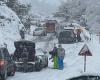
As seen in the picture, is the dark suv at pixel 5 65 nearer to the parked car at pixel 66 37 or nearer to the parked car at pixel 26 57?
the parked car at pixel 26 57

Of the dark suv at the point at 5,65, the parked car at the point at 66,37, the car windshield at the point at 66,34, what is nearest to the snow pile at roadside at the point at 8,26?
the parked car at the point at 66,37

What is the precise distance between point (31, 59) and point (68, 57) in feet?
39.7

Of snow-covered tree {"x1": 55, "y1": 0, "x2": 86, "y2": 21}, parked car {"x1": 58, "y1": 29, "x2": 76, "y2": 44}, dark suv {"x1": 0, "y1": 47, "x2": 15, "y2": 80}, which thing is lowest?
dark suv {"x1": 0, "y1": 47, "x2": 15, "y2": 80}

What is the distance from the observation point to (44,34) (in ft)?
228

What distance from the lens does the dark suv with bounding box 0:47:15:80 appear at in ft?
79.1

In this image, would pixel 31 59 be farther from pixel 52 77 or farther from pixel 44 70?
pixel 52 77

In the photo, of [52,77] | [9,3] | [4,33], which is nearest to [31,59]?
[52,77]


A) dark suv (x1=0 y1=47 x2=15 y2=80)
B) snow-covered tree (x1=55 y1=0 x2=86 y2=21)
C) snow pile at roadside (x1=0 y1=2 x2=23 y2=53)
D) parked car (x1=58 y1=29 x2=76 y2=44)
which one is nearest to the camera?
dark suv (x1=0 y1=47 x2=15 y2=80)

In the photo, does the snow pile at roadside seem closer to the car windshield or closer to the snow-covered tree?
the car windshield

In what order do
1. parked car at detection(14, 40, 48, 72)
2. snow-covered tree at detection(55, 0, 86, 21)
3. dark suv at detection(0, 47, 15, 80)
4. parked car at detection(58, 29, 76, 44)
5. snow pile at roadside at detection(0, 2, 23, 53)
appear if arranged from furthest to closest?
snow-covered tree at detection(55, 0, 86, 21) → parked car at detection(58, 29, 76, 44) → snow pile at roadside at detection(0, 2, 23, 53) → parked car at detection(14, 40, 48, 72) → dark suv at detection(0, 47, 15, 80)

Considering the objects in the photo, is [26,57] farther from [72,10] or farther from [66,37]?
[72,10]

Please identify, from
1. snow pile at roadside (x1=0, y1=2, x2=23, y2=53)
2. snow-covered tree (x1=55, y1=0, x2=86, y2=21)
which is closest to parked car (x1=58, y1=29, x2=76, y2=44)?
snow pile at roadside (x1=0, y1=2, x2=23, y2=53)

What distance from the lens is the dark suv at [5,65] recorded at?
2411 centimetres

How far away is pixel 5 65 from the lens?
24781mm
